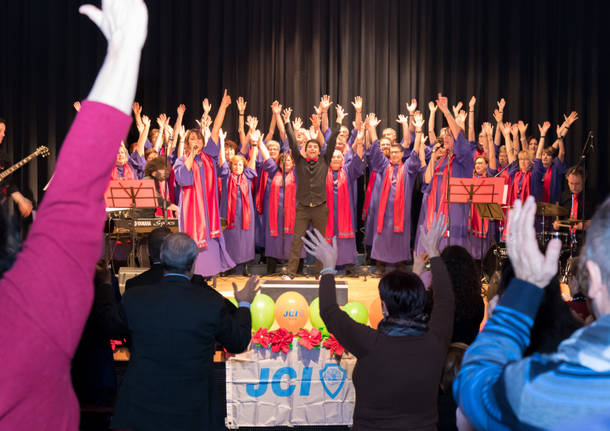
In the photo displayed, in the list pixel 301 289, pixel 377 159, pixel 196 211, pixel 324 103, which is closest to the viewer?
pixel 301 289

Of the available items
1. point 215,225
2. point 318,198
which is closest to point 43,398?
point 215,225

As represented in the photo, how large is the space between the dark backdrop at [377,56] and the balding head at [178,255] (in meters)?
7.73

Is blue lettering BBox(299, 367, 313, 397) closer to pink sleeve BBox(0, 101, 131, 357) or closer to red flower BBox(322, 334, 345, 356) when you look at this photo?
red flower BBox(322, 334, 345, 356)

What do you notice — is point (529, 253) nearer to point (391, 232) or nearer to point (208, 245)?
point (208, 245)

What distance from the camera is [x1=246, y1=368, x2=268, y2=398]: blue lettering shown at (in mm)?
3426

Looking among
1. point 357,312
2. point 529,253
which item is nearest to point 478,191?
point 357,312

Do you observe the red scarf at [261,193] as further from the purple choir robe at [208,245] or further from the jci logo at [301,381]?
the jci logo at [301,381]

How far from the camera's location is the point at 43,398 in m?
0.73

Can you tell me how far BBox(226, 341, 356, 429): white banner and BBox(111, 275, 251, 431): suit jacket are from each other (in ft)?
3.84

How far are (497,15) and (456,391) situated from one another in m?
10.1

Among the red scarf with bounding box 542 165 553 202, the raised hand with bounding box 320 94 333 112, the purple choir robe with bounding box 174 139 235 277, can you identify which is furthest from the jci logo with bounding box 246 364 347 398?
the red scarf with bounding box 542 165 553 202

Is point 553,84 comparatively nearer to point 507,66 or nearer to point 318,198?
point 507,66

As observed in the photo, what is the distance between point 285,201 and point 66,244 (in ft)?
25.6

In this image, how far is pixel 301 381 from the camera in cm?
344
